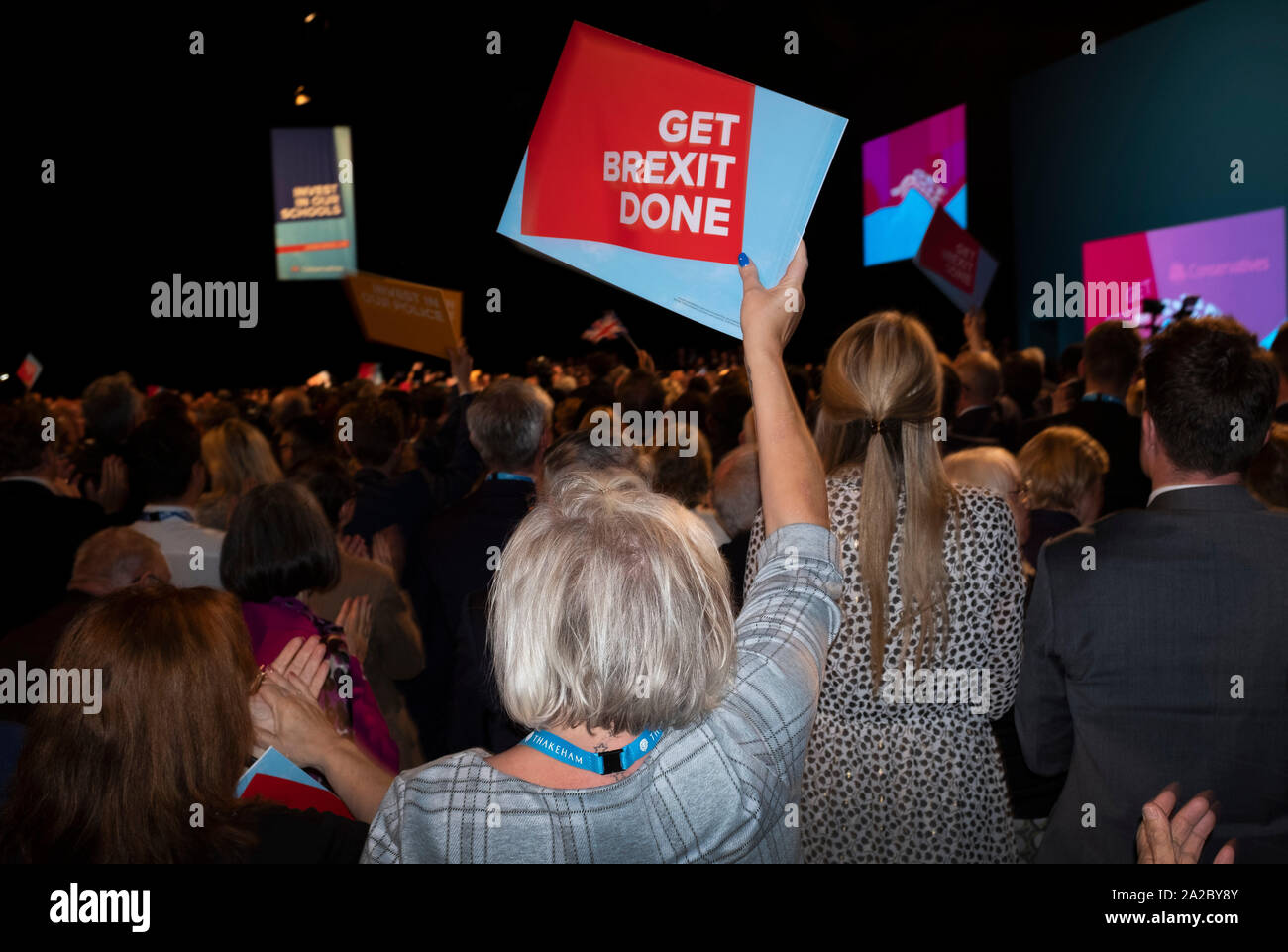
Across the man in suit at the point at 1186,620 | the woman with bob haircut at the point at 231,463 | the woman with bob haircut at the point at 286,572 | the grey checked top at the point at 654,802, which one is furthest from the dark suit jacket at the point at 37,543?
the man in suit at the point at 1186,620

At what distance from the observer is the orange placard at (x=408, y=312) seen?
4.88 meters

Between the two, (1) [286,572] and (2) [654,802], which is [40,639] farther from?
(2) [654,802]

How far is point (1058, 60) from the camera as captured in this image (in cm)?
1123

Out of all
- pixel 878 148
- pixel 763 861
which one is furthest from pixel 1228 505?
pixel 878 148

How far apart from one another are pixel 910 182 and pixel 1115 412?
9127mm

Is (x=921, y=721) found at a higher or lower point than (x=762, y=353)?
lower

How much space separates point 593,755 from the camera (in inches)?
44.4

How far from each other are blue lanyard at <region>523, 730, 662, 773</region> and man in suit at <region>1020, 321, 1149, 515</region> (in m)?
3.33

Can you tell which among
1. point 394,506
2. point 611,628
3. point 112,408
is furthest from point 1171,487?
point 112,408

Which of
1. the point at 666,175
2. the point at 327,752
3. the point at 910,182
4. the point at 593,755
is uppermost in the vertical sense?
the point at 910,182

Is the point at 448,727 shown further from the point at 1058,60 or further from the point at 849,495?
the point at 1058,60

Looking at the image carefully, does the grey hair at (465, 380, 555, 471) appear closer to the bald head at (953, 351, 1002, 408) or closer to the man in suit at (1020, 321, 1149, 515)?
the man in suit at (1020, 321, 1149, 515)
